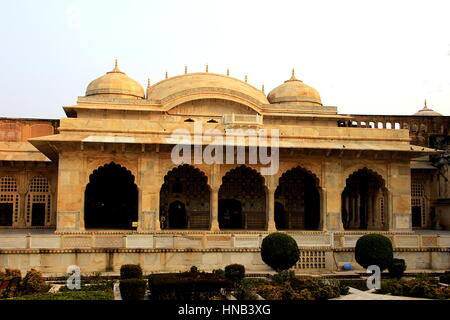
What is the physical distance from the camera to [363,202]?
26.5m

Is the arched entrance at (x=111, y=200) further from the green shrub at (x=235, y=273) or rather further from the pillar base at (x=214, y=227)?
the green shrub at (x=235, y=273)

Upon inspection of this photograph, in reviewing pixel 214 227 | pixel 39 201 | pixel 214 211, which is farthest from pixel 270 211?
pixel 39 201

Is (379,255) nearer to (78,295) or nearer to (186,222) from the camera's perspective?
(78,295)

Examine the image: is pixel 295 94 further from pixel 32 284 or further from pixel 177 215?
pixel 32 284

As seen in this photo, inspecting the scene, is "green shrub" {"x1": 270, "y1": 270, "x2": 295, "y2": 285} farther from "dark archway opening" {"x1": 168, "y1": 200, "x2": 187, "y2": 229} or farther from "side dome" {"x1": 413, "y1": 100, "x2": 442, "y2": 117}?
"side dome" {"x1": 413, "y1": 100, "x2": 442, "y2": 117}

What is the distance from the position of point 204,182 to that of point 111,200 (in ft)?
13.2

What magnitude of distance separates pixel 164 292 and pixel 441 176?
65.2 ft

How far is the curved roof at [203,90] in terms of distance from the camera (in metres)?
26.0

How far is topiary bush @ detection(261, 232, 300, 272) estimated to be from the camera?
15.8 metres

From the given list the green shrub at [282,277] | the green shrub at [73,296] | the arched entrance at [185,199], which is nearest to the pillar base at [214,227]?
the arched entrance at [185,199]

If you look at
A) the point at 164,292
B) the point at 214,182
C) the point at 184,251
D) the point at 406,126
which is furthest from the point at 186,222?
the point at 406,126

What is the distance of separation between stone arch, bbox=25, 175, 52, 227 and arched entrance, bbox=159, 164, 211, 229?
544 centimetres
